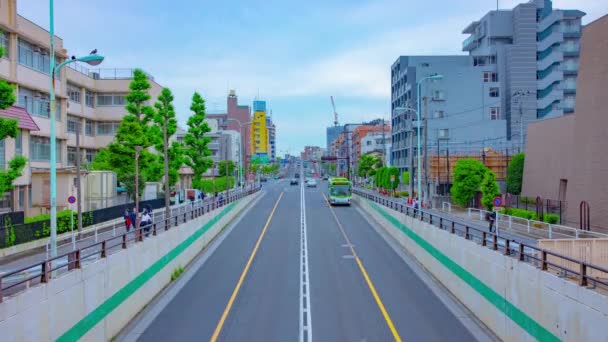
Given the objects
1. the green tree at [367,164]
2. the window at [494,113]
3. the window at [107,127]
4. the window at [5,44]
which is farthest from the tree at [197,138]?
the green tree at [367,164]

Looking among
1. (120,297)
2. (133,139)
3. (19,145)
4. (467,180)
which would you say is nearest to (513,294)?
(120,297)

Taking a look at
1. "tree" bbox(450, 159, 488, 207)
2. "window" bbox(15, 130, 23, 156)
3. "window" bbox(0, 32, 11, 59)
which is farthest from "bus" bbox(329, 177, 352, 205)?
"window" bbox(0, 32, 11, 59)

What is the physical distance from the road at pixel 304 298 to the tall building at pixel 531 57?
61063 mm

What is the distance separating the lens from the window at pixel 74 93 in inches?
2165

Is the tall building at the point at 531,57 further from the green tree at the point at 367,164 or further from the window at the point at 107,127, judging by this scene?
the window at the point at 107,127

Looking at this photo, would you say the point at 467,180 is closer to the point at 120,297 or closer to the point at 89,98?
the point at 120,297

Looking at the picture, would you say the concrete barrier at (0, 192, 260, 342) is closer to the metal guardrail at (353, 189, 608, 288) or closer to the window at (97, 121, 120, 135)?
the metal guardrail at (353, 189, 608, 288)

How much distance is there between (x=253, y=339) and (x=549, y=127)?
43.7 meters

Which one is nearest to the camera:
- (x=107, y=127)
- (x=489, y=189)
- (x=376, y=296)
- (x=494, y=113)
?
(x=376, y=296)

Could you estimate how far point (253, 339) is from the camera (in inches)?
571

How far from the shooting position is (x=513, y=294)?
45.5ft

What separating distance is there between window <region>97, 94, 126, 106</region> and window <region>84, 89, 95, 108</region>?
2.19 feet

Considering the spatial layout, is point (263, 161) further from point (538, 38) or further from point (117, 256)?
point (117, 256)

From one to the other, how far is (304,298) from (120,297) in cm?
627
